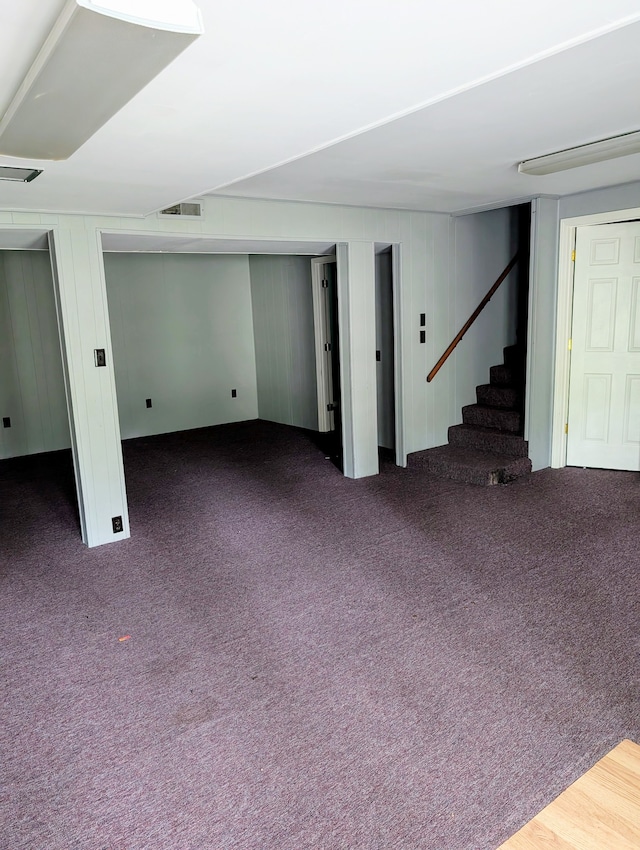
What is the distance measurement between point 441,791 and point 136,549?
262 centimetres

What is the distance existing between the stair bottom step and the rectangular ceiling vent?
2.76 meters

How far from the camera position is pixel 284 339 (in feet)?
24.7

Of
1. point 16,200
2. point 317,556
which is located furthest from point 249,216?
point 317,556

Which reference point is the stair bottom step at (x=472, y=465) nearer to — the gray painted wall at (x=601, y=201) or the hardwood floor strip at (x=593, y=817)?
the gray painted wall at (x=601, y=201)

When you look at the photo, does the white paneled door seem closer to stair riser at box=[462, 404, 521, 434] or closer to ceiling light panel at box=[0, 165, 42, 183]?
stair riser at box=[462, 404, 521, 434]

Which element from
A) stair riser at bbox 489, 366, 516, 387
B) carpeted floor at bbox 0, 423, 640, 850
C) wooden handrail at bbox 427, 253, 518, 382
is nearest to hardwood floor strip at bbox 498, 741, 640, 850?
carpeted floor at bbox 0, 423, 640, 850

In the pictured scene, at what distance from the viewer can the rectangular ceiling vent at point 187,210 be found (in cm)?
408

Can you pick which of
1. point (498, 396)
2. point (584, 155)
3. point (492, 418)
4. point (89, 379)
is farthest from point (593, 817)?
point (498, 396)

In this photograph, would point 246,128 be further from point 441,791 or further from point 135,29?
point 441,791

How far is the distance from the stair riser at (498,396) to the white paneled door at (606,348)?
1.94ft

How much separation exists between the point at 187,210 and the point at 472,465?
292 cm

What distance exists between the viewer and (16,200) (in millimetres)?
3250

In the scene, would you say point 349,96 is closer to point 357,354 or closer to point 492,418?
point 357,354

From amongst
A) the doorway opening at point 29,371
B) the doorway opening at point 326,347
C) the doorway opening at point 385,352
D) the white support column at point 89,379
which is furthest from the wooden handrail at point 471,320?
the doorway opening at point 29,371
